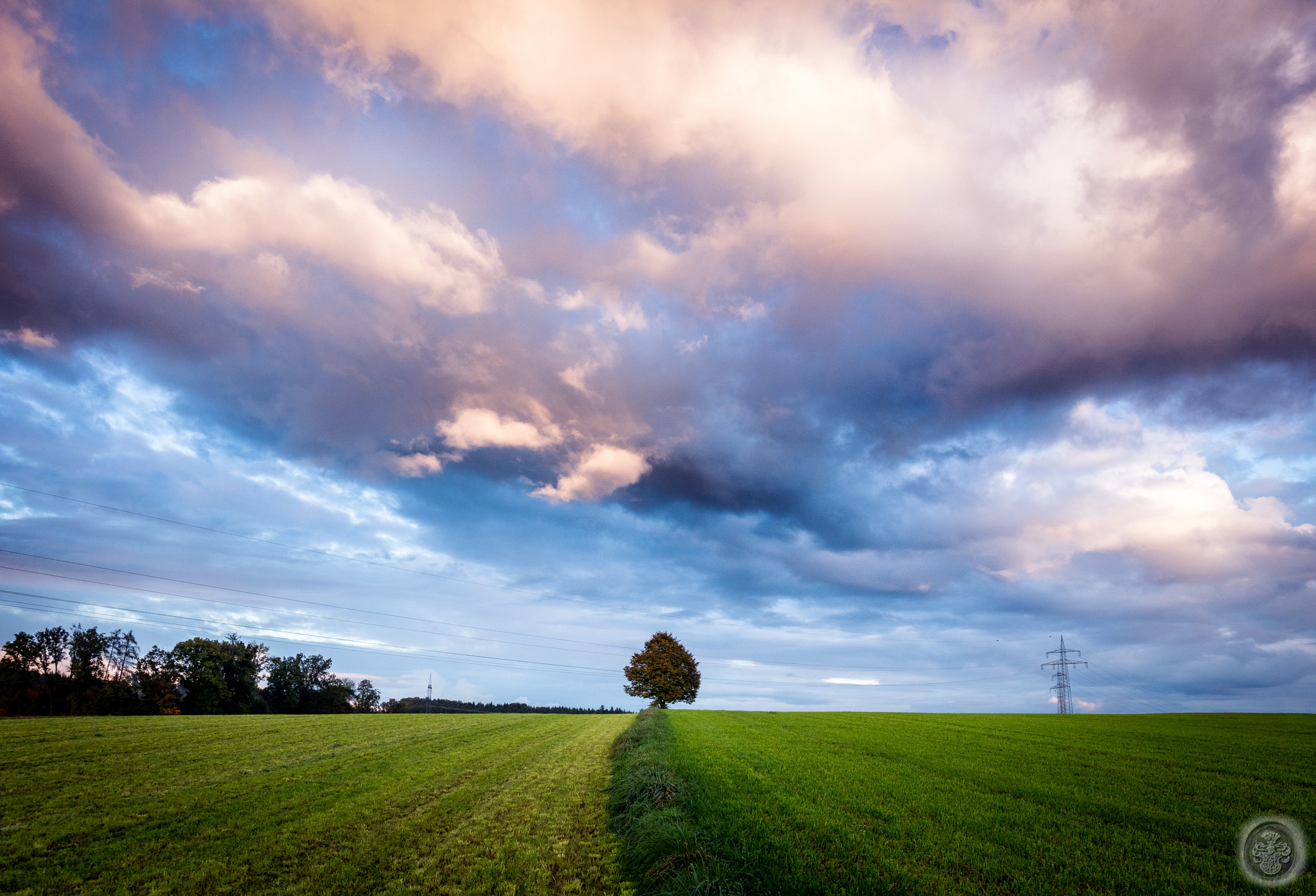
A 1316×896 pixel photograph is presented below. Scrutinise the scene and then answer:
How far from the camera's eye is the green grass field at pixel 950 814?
870cm

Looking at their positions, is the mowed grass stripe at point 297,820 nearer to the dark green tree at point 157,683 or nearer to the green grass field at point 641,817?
the green grass field at point 641,817

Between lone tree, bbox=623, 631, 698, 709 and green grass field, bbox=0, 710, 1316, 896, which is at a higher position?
green grass field, bbox=0, 710, 1316, 896

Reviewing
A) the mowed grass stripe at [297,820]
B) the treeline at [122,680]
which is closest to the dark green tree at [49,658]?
the treeline at [122,680]

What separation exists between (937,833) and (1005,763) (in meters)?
13.1

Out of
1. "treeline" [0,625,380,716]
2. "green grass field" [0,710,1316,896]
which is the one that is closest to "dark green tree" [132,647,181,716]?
"treeline" [0,625,380,716]

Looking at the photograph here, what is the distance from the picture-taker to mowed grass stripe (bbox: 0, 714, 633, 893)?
30.6 feet

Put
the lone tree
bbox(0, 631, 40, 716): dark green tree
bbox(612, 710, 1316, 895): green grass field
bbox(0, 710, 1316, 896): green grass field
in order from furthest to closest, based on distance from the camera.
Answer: the lone tree < bbox(0, 631, 40, 716): dark green tree < bbox(0, 710, 1316, 896): green grass field < bbox(612, 710, 1316, 895): green grass field

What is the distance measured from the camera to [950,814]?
12742mm

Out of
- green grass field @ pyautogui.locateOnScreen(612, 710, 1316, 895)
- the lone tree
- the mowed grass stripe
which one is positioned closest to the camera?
green grass field @ pyautogui.locateOnScreen(612, 710, 1316, 895)

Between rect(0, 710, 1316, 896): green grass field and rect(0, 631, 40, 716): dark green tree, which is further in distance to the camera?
rect(0, 631, 40, 716): dark green tree

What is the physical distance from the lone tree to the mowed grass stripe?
67.2 meters

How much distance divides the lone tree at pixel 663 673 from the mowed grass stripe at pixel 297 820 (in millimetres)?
67190

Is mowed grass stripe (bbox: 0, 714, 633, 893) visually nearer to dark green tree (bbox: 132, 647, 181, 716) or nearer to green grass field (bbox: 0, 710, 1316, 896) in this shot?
green grass field (bbox: 0, 710, 1316, 896)

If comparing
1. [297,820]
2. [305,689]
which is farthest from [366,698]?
[297,820]
